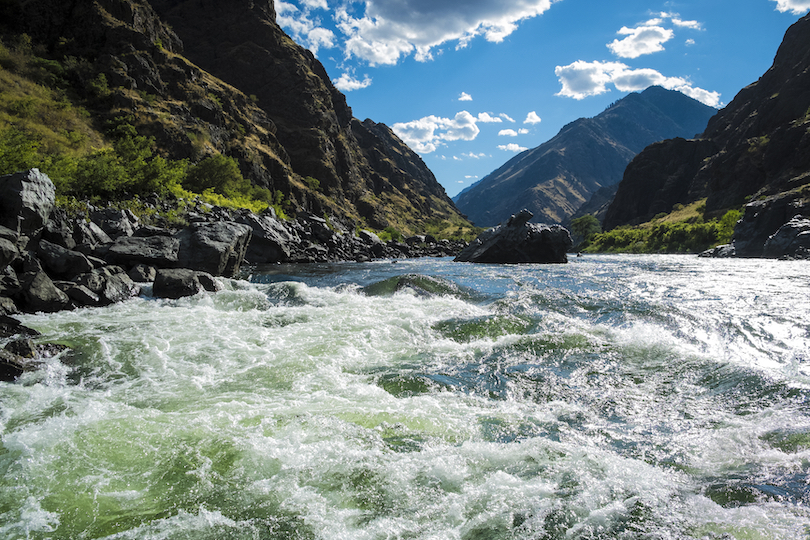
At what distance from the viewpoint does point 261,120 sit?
8538 cm

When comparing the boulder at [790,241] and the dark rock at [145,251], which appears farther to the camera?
the boulder at [790,241]

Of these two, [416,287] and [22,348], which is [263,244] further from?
[22,348]

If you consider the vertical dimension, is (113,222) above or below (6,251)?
above

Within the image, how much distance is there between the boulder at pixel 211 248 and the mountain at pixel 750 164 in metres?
57.3

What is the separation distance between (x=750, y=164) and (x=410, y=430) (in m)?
127

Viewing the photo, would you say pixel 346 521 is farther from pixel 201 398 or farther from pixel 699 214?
pixel 699 214

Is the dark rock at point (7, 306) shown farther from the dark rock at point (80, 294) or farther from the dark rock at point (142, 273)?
the dark rock at point (142, 273)

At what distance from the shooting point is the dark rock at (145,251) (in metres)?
16.2

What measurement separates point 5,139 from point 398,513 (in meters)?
27.7

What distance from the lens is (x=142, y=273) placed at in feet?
51.8

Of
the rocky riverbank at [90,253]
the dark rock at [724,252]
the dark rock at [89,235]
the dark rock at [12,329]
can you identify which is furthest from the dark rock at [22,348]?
the dark rock at [724,252]

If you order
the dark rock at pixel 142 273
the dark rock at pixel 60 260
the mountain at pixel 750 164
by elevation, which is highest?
the mountain at pixel 750 164

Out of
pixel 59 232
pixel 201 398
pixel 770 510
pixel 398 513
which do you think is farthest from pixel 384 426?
pixel 59 232

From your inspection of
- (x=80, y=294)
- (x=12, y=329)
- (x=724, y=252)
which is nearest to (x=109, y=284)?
(x=80, y=294)
